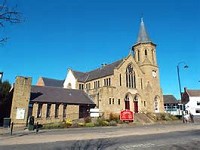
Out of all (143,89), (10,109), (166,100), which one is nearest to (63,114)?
(10,109)

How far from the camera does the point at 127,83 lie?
1759 inches

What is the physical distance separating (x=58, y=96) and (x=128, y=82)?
16.2 meters

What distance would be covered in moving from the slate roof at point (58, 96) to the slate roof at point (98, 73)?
6.51 meters

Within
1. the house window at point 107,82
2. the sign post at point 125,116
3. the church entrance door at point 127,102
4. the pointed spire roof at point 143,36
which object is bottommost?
the sign post at point 125,116

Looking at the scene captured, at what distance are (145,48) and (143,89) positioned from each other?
10892mm

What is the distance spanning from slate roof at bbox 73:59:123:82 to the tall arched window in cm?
274

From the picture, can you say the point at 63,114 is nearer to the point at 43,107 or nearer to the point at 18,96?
the point at 43,107

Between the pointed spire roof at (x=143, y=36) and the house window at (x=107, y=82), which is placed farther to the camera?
the pointed spire roof at (x=143, y=36)

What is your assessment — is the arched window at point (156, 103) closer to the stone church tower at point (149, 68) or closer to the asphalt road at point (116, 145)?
the stone church tower at point (149, 68)

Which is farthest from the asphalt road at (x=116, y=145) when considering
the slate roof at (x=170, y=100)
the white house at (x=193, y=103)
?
the white house at (x=193, y=103)

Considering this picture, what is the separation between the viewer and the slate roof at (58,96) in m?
33.9

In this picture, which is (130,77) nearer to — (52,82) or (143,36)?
(143,36)

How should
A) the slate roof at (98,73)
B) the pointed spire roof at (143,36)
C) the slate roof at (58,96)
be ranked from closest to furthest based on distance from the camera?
the slate roof at (58,96) < the slate roof at (98,73) < the pointed spire roof at (143,36)

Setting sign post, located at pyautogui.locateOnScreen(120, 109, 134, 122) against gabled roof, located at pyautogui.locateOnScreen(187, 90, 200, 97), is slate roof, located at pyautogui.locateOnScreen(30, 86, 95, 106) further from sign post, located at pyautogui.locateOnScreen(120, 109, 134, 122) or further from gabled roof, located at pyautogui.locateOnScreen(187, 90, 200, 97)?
gabled roof, located at pyautogui.locateOnScreen(187, 90, 200, 97)
